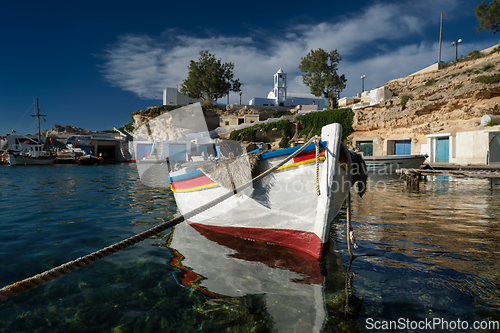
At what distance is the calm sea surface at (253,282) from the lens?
2.45 m

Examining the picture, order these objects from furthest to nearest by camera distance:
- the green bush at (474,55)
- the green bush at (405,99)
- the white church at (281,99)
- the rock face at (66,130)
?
the white church at (281,99) → the rock face at (66,130) → the green bush at (474,55) → the green bush at (405,99)

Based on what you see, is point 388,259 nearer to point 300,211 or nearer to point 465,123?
point 300,211

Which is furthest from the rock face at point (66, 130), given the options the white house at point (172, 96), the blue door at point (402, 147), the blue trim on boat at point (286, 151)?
the blue trim on boat at point (286, 151)

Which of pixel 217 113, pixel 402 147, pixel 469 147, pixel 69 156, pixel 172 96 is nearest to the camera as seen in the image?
pixel 469 147

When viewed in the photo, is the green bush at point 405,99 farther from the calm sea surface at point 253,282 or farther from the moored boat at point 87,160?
the moored boat at point 87,160

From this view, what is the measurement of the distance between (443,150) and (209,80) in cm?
4232

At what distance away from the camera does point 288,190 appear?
383 cm

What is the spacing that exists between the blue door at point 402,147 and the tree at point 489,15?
58.0 ft

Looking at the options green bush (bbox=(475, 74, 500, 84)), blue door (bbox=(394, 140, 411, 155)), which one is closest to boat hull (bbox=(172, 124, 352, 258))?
green bush (bbox=(475, 74, 500, 84))

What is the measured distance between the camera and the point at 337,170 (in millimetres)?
3498

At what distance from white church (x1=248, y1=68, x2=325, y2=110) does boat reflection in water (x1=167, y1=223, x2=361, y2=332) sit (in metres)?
57.4

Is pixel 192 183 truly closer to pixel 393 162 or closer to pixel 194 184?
pixel 194 184

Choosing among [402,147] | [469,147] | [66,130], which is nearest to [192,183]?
[469,147]

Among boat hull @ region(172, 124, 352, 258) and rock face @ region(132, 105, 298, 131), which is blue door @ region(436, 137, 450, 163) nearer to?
boat hull @ region(172, 124, 352, 258)
